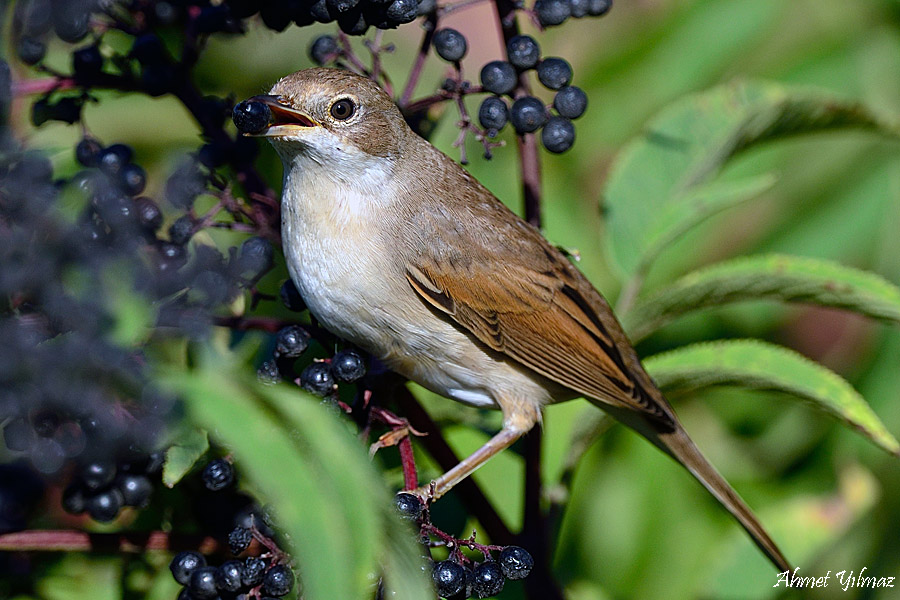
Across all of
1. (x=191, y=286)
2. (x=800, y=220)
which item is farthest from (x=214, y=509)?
(x=800, y=220)

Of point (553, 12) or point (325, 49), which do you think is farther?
point (325, 49)

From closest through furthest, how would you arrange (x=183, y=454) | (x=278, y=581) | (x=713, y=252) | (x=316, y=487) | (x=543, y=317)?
(x=316, y=487) → (x=278, y=581) → (x=183, y=454) → (x=543, y=317) → (x=713, y=252)


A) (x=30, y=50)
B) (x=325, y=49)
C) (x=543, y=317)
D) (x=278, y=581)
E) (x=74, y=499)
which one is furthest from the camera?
(x=543, y=317)

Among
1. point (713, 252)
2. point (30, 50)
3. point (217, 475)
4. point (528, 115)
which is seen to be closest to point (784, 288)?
point (528, 115)

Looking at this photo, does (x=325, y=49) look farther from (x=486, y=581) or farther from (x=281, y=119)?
(x=486, y=581)

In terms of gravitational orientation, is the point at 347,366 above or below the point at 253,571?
above

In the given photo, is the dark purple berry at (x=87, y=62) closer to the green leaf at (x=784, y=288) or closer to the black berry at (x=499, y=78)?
the black berry at (x=499, y=78)

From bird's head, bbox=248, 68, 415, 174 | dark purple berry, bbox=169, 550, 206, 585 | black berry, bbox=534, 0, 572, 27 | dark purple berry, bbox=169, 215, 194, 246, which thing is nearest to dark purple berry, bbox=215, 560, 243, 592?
dark purple berry, bbox=169, 550, 206, 585
